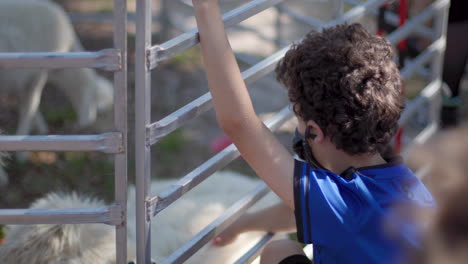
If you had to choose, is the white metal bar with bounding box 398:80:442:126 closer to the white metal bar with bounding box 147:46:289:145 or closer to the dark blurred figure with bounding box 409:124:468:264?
the white metal bar with bounding box 147:46:289:145

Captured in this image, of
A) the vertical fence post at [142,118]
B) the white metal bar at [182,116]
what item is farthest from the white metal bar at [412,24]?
the vertical fence post at [142,118]

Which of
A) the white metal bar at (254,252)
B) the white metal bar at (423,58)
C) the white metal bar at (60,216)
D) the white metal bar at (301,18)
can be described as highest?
the white metal bar at (301,18)

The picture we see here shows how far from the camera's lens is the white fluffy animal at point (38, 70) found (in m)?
3.98

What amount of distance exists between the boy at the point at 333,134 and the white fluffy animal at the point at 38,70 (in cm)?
270

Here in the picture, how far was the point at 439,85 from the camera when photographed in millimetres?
3285

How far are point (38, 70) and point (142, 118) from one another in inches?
107

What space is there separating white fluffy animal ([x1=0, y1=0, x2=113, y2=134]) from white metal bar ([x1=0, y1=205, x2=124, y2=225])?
2.50 metres

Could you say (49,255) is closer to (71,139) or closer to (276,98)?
(71,139)

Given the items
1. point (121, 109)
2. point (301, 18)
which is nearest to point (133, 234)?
point (121, 109)

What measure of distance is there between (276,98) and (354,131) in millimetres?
3476

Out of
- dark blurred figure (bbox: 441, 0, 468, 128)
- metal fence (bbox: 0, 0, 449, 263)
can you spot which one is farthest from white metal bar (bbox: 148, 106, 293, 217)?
dark blurred figure (bbox: 441, 0, 468, 128)

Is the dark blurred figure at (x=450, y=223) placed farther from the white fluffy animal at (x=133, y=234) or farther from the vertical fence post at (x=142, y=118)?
the white fluffy animal at (x=133, y=234)

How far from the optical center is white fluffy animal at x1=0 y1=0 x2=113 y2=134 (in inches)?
157

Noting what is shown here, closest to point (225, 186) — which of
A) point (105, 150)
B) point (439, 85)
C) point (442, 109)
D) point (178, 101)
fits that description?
point (105, 150)
